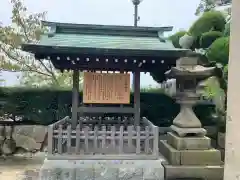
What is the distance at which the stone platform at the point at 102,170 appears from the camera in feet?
19.6

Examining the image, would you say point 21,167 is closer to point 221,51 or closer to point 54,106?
point 54,106

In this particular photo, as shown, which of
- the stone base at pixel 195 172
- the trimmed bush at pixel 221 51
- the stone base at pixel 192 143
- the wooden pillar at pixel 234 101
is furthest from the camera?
the trimmed bush at pixel 221 51

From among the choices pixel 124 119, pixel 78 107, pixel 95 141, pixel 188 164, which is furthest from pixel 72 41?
pixel 188 164

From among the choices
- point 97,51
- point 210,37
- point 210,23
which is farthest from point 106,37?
point 210,23

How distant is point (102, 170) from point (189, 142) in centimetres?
224

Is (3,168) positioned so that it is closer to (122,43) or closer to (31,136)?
(31,136)

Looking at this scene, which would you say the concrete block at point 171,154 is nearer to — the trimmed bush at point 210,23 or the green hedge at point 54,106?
the green hedge at point 54,106

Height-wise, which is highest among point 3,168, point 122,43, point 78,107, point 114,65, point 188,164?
point 122,43

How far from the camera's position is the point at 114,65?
22.1 ft

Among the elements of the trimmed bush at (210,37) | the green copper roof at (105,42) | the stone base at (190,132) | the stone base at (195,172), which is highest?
the trimmed bush at (210,37)

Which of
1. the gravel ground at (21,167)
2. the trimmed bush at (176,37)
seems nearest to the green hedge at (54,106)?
the gravel ground at (21,167)

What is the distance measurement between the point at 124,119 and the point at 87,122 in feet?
3.51

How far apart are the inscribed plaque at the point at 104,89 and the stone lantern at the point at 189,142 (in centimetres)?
132

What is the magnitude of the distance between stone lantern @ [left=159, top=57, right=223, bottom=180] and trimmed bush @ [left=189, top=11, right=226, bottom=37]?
4.27 meters
